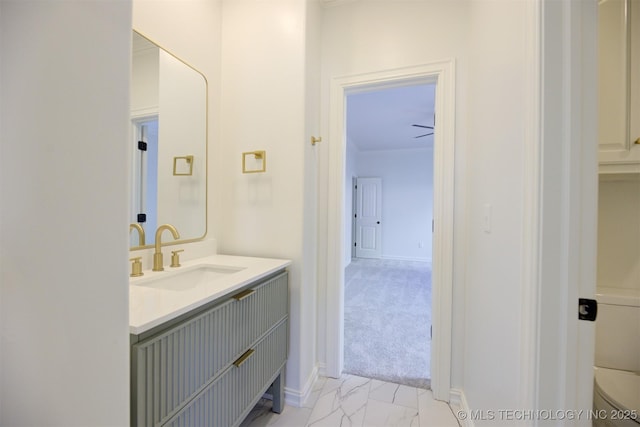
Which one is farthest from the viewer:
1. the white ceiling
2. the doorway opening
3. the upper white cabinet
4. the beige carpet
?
the white ceiling

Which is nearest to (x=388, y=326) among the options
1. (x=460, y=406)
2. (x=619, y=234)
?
(x=460, y=406)

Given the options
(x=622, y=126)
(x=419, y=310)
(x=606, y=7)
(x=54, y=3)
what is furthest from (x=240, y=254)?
(x=419, y=310)

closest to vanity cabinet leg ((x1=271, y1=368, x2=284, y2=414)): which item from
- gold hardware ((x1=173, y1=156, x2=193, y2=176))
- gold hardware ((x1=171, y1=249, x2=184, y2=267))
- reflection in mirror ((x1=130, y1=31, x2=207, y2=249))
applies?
gold hardware ((x1=171, y1=249, x2=184, y2=267))

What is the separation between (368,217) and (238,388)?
18.6 ft

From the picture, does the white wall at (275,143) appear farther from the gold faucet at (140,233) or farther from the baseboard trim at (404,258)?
the baseboard trim at (404,258)

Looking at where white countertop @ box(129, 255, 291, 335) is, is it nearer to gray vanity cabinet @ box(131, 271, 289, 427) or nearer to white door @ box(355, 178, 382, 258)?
gray vanity cabinet @ box(131, 271, 289, 427)

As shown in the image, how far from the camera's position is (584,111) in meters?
0.74

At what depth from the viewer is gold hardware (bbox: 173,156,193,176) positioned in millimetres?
1518

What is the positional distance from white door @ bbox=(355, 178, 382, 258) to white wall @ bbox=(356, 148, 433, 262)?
0.41ft

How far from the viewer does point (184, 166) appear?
1566 millimetres

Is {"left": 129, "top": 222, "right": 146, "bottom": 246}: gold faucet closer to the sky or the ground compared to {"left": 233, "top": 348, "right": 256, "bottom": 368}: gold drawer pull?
closer to the sky

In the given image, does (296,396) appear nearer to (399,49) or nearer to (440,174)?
(440,174)

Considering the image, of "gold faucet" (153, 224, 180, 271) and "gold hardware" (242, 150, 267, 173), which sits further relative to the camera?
"gold hardware" (242, 150, 267, 173)

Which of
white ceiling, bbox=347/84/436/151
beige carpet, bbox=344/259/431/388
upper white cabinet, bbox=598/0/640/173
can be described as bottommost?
beige carpet, bbox=344/259/431/388
